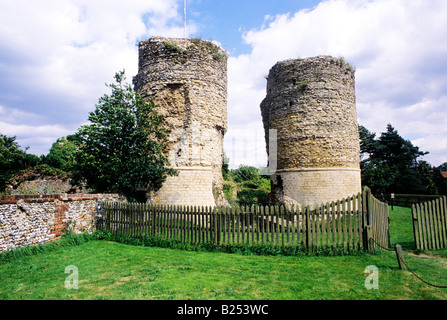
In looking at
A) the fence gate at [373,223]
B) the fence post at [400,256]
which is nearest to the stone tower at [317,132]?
the fence gate at [373,223]

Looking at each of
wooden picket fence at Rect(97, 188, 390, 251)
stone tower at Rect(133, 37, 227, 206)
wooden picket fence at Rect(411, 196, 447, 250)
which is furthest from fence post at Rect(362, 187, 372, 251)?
stone tower at Rect(133, 37, 227, 206)

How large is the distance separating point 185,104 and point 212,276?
9.16 m

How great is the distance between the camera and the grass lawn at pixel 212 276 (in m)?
4.49

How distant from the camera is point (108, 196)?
1055cm

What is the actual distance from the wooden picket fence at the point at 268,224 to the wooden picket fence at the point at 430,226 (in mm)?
799

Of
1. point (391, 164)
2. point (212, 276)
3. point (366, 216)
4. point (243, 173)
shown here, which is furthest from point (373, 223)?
point (243, 173)

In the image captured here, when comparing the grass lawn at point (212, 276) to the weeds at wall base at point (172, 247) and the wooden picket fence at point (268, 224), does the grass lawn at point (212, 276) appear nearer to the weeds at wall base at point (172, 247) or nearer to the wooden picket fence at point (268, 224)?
the weeds at wall base at point (172, 247)

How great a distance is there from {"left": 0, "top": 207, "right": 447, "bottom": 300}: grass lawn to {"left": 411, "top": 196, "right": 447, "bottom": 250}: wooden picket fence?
0.36 metres

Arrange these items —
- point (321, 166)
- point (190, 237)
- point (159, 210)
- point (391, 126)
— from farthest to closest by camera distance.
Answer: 1. point (391, 126)
2. point (321, 166)
3. point (159, 210)
4. point (190, 237)

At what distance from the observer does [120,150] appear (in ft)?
37.4

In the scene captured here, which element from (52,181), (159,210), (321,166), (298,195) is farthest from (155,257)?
(52,181)

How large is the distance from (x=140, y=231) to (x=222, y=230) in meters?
3.16

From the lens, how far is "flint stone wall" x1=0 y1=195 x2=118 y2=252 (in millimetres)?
6441
